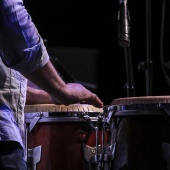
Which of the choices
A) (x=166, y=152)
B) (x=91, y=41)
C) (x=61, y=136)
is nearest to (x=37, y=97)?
(x=61, y=136)

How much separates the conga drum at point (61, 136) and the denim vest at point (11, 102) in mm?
805

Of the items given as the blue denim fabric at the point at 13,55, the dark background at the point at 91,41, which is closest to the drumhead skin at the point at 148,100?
the blue denim fabric at the point at 13,55

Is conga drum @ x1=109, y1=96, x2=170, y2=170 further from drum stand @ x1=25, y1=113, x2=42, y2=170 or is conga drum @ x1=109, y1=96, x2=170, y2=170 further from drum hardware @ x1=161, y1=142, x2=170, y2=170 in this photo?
drum stand @ x1=25, y1=113, x2=42, y2=170

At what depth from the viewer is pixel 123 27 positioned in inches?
77.6

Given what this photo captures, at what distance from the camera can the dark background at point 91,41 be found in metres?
4.16

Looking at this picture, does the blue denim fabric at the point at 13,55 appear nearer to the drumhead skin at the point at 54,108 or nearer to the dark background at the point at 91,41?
the drumhead skin at the point at 54,108

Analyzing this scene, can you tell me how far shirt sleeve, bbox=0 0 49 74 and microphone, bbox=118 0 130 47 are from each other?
74cm

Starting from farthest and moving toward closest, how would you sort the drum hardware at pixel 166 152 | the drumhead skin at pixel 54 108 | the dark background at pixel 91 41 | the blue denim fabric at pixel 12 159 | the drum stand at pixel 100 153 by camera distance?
1. the dark background at pixel 91 41
2. the drumhead skin at pixel 54 108
3. the drum stand at pixel 100 153
4. the drum hardware at pixel 166 152
5. the blue denim fabric at pixel 12 159

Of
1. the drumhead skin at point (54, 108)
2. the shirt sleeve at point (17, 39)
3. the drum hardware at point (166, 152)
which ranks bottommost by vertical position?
the drum hardware at point (166, 152)

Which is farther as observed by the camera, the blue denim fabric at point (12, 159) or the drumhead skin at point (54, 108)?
the drumhead skin at point (54, 108)

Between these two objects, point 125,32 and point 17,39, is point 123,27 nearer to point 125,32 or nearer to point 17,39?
point 125,32

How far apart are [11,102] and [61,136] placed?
0.90 metres

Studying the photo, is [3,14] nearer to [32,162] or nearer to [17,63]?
[17,63]

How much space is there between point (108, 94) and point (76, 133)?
2071 millimetres
